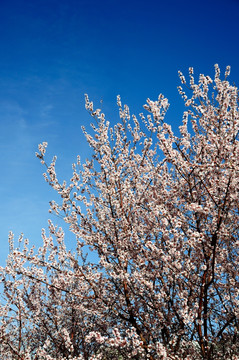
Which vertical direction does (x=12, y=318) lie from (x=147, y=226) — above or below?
below

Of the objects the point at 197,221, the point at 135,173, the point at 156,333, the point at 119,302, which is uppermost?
the point at 135,173

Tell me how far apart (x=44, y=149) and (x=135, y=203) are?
2324mm

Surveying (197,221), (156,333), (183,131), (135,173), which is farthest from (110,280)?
(183,131)

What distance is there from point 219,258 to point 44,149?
3.82 meters

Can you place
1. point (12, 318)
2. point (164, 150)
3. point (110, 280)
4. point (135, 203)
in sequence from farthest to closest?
point (12, 318) → point (135, 203) → point (110, 280) → point (164, 150)

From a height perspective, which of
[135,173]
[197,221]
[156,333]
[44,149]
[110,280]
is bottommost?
[156,333]

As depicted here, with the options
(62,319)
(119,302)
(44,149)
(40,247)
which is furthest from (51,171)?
(62,319)

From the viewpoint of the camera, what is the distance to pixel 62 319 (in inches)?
293

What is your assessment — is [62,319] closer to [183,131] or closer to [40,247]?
[40,247]

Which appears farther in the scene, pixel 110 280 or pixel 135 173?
pixel 135 173

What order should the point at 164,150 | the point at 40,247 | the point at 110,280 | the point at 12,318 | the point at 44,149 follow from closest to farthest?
the point at 164,150 → the point at 44,149 → the point at 110,280 → the point at 12,318 → the point at 40,247

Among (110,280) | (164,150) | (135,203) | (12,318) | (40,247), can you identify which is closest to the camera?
(164,150)

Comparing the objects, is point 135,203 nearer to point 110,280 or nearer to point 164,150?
point 110,280

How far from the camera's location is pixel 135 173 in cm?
760
